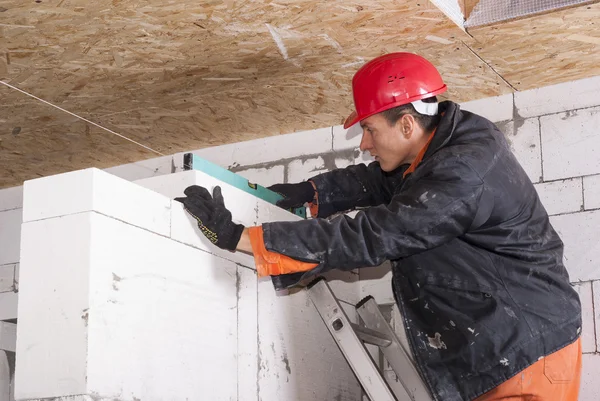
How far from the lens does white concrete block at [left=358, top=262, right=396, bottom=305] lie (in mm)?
4137

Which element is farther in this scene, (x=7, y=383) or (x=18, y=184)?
(x=18, y=184)

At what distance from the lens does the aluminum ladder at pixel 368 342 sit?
3.17m

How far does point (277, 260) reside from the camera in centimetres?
275

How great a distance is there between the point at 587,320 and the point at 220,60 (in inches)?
80.5

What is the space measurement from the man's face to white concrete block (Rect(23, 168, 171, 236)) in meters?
0.91

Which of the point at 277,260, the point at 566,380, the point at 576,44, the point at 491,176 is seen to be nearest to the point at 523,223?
the point at 491,176

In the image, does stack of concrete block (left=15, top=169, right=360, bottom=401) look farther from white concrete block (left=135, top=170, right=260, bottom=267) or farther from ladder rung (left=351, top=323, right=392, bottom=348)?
ladder rung (left=351, top=323, right=392, bottom=348)

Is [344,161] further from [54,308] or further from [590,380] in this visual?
[54,308]

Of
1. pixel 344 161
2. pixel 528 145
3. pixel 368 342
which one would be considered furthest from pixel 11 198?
pixel 528 145

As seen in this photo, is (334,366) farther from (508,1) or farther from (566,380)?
(508,1)

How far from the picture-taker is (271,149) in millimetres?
4559

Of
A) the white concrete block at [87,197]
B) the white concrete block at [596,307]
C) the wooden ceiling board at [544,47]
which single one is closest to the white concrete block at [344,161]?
the wooden ceiling board at [544,47]

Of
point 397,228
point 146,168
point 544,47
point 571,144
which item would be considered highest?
point 544,47

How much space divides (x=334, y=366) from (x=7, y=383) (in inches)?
66.2
